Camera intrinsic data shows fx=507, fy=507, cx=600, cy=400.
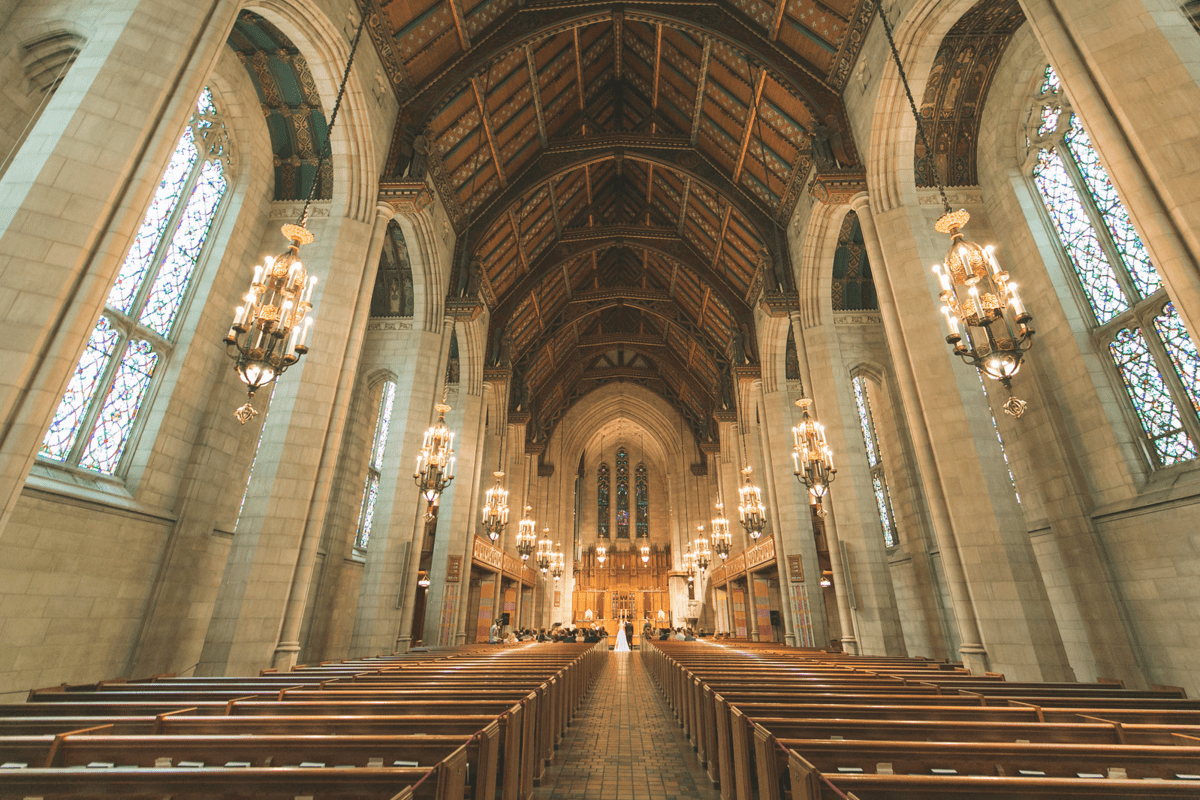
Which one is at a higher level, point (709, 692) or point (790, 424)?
point (790, 424)

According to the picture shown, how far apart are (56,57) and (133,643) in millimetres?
7263

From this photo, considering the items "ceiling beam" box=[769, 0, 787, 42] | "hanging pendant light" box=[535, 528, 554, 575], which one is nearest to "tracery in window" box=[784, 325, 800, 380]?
"ceiling beam" box=[769, 0, 787, 42]

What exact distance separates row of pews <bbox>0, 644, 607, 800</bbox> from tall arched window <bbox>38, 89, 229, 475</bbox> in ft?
12.3

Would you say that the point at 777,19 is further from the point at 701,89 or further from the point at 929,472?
the point at 929,472

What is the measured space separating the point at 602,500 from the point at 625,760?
99.4 feet

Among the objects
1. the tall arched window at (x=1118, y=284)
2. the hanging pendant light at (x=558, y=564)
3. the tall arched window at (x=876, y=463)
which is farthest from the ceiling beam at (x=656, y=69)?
the hanging pendant light at (x=558, y=564)

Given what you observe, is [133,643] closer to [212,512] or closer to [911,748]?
[212,512]

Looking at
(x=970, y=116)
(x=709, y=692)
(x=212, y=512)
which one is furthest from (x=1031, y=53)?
(x=212, y=512)

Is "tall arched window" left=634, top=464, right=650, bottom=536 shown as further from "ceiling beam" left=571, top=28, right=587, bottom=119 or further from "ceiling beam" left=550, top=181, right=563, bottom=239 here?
"ceiling beam" left=571, top=28, right=587, bottom=119

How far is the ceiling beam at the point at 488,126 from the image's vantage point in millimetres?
11562

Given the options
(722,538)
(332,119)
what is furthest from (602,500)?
(332,119)

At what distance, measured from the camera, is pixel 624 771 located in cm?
450

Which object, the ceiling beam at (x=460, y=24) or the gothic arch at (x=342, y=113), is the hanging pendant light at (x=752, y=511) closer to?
the gothic arch at (x=342, y=113)

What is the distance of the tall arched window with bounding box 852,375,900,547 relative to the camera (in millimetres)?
13227
